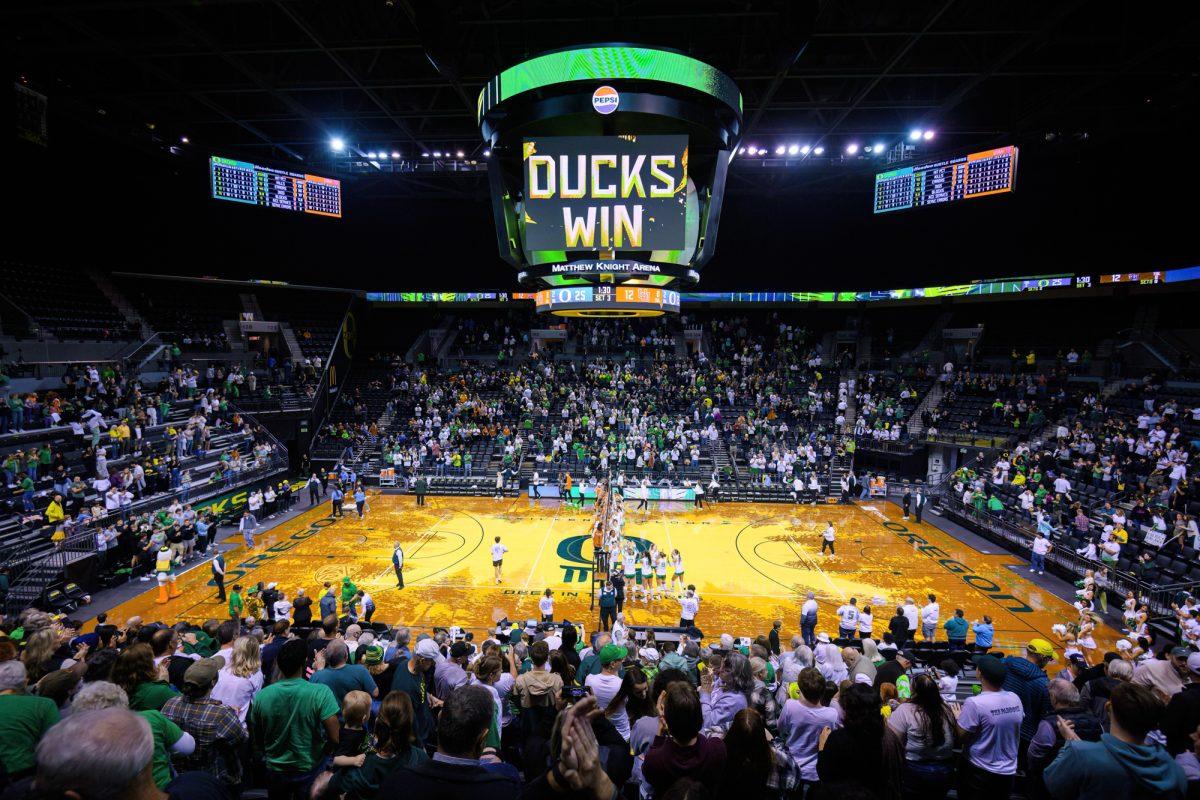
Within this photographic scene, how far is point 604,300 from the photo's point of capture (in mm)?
12195

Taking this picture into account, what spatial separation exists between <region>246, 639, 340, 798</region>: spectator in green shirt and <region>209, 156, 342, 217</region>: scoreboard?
25.5 m

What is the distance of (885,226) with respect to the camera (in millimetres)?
33656

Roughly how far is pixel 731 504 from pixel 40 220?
32369 millimetres

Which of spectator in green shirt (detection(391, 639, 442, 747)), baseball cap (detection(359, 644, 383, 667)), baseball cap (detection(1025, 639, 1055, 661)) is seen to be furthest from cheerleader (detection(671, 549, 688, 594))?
spectator in green shirt (detection(391, 639, 442, 747))

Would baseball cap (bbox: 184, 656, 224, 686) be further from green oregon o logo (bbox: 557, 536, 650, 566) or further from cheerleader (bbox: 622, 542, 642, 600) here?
green oregon o logo (bbox: 557, 536, 650, 566)

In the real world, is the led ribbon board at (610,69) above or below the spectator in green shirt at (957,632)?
above

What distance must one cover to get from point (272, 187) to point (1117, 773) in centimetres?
2955

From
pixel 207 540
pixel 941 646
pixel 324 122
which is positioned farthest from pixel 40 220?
pixel 941 646

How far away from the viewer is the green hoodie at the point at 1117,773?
10.1 ft

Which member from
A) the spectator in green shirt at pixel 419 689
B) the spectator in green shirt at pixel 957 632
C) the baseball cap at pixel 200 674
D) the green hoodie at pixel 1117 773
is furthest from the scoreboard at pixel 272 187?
the green hoodie at pixel 1117 773

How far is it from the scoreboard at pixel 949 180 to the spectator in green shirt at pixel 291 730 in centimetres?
2653

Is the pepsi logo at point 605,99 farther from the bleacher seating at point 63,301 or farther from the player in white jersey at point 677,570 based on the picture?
the bleacher seating at point 63,301

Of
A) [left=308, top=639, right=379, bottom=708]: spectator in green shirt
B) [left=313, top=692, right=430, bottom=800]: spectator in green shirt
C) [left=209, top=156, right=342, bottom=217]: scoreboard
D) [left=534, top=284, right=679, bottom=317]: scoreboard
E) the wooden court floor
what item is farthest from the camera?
[left=209, top=156, right=342, bottom=217]: scoreboard

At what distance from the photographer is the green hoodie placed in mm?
3092
